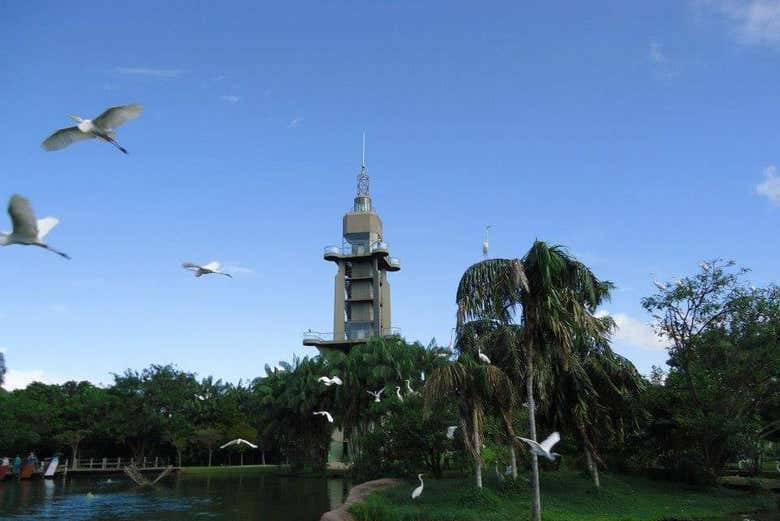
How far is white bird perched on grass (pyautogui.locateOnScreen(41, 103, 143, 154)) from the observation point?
32.4ft

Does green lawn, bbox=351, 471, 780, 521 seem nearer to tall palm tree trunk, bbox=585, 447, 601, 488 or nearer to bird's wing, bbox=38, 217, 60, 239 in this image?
tall palm tree trunk, bbox=585, 447, 601, 488

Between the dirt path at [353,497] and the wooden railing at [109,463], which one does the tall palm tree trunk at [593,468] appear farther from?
the wooden railing at [109,463]

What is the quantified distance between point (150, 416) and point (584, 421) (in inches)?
1574

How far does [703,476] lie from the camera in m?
25.2

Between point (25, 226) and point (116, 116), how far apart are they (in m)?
2.41

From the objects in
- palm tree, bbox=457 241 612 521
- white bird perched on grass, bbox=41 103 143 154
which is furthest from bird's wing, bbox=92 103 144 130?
palm tree, bbox=457 241 612 521

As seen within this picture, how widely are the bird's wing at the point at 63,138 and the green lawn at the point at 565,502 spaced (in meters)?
12.5

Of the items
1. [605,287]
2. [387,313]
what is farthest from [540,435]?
[387,313]

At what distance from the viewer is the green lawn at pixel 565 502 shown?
56.6 ft

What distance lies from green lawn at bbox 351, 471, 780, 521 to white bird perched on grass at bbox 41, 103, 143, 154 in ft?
40.6

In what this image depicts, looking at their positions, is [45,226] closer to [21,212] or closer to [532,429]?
[21,212]

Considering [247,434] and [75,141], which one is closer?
[75,141]

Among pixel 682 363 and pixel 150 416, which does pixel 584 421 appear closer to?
pixel 682 363

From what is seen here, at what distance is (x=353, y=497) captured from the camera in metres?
20.2
